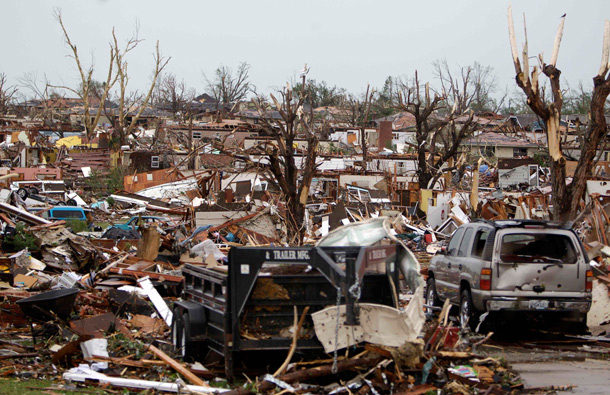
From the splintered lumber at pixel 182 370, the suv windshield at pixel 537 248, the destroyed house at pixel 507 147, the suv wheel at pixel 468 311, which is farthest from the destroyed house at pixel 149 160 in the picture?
the splintered lumber at pixel 182 370

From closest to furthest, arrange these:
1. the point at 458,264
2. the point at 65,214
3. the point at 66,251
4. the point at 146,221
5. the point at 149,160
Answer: the point at 458,264
the point at 66,251
the point at 146,221
the point at 65,214
the point at 149,160

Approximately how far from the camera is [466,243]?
41.3 feet

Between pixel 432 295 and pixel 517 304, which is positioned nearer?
pixel 517 304

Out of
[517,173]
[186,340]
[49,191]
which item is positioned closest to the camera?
[186,340]

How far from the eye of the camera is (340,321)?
823 cm

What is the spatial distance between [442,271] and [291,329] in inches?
229

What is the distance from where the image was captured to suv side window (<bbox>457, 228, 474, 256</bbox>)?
12.4 m

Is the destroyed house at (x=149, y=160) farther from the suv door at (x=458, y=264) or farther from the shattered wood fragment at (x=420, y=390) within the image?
the shattered wood fragment at (x=420, y=390)

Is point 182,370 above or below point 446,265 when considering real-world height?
below

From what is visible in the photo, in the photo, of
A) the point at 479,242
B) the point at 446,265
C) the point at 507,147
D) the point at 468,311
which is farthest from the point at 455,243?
the point at 507,147

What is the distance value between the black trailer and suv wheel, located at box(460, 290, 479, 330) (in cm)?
334

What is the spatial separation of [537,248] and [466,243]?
1.23 metres

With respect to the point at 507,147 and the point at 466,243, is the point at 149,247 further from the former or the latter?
the point at 507,147

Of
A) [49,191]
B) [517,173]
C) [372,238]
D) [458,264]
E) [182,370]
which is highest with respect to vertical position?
[517,173]
